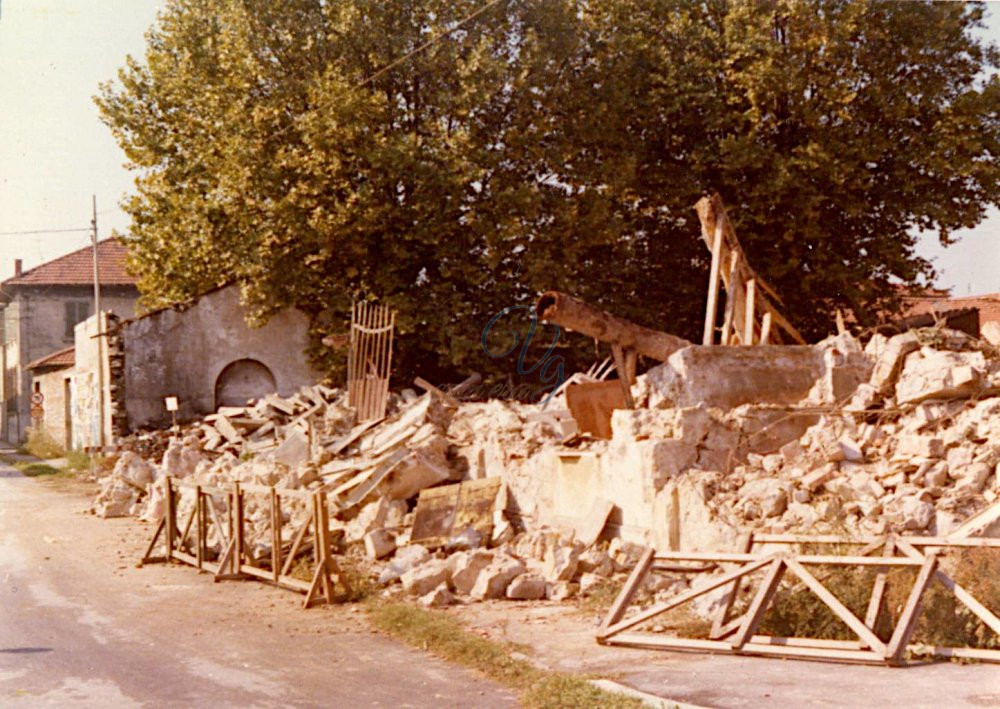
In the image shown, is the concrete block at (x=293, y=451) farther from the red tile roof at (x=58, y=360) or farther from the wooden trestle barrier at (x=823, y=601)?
the red tile roof at (x=58, y=360)

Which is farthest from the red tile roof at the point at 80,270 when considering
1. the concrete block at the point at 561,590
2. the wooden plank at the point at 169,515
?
the concrete block at the point at 561,590

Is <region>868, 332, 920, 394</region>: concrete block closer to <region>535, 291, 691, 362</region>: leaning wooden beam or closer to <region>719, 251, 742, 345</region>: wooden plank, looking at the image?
<region>535, 291, 691, 362</region>: leaning wooden beam

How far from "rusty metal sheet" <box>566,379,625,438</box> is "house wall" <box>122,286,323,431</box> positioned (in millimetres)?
12156

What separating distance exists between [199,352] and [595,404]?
45.3 feet

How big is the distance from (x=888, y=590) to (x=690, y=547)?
287 cm

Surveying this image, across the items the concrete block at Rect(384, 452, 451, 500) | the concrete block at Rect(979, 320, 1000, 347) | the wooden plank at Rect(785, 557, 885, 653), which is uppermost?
the concrete block at Rect(979, 320, 1000, 347)

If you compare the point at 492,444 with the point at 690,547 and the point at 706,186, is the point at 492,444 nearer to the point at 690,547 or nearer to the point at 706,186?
the point at 690,547

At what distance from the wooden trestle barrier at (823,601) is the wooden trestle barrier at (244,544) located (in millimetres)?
3561

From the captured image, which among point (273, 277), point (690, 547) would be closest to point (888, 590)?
point (690, 547)

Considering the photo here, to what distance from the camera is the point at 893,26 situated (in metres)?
23.9

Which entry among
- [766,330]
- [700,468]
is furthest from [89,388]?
[700,468]

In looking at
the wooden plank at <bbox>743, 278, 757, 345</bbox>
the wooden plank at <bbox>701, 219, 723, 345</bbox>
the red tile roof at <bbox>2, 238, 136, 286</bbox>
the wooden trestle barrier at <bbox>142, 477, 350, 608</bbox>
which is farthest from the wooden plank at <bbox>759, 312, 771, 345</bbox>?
the red tile roof at <bbox>2, 238, 136, 286</bbox>

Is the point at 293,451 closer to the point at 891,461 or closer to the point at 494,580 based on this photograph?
the point at 494,580

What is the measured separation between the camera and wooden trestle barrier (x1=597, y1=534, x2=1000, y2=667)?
27.0ft
